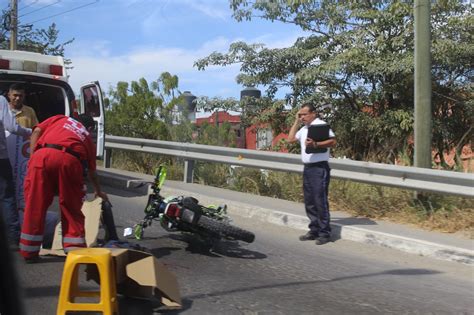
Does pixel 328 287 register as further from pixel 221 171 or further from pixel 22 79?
pixel 221 171

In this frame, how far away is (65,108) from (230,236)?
446 cm

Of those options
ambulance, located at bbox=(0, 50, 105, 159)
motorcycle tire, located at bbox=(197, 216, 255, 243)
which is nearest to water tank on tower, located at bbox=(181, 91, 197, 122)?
ambulance, located at bbox=(0, 50, 105, 159)

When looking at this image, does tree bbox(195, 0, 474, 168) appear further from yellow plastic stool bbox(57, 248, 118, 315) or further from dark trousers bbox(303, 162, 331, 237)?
yellow plastic stool bbox(57, 248, 118, 315)

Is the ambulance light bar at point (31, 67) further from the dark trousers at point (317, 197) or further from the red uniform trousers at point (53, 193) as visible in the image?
the dark trousers at point (317, 197)

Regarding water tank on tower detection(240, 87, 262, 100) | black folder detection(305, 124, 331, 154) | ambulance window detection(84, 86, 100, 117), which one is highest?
water tank on tower detection(240, 87, 262, 100)

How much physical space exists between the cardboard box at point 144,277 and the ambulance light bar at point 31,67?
4.92 meters

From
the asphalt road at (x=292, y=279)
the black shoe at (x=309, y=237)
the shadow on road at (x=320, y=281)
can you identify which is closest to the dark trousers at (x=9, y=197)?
the asphalt road at (x=292, y=279)

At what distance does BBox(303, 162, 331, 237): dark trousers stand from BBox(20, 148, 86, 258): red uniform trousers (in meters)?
3.10

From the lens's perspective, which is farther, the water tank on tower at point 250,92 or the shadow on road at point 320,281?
the water tank on tower at point 250,92

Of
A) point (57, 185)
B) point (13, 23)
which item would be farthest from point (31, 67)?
point (13, 23)

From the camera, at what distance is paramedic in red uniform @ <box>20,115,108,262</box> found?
193 inches

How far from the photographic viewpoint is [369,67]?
443 inches

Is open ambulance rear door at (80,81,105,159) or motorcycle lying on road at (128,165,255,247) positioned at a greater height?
open ambulance rear door at (80,81,105,159)

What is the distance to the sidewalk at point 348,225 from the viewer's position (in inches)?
247
